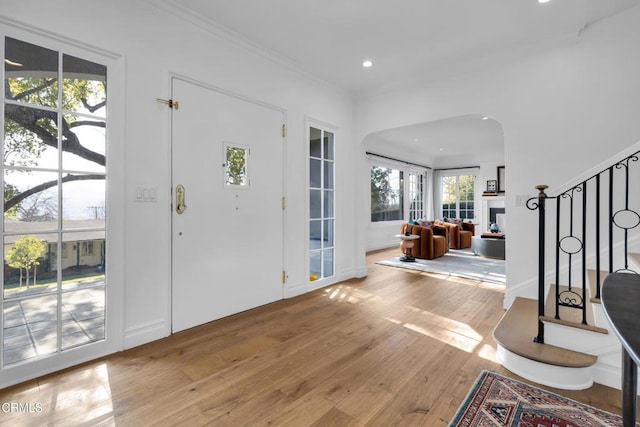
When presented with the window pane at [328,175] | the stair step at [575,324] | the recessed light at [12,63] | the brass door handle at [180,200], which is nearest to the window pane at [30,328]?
the brass door handle at [180,200]

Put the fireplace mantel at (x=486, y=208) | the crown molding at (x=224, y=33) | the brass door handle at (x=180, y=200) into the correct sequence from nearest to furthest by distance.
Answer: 1. the crown molding at (x=224, y=33)
2. the brass door handle at (x=180, y=200)
3. the fireplace mantel at (x=486, y=208)

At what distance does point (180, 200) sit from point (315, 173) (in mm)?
1794

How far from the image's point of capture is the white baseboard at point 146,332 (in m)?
2.27

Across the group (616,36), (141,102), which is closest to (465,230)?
(616,36)

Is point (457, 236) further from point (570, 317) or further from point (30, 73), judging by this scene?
point (30, 73)

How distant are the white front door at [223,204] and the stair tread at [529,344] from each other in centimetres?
222

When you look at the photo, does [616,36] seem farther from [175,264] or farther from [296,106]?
[175,264]

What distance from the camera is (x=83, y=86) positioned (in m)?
2.09

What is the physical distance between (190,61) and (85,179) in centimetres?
132

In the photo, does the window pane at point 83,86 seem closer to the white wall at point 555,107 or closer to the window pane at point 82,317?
the window pane at point 82,317

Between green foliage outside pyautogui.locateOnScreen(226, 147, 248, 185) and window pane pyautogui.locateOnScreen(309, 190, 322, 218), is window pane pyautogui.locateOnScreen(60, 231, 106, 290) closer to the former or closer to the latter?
green foliage outside pyautogui.locateOnScreen(226, 147, 248, 185)

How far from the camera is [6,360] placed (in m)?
1.81

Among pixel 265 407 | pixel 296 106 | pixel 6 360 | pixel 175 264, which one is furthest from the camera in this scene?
pixel 296 106

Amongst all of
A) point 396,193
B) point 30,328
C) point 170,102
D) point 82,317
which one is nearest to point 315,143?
point 170,102
